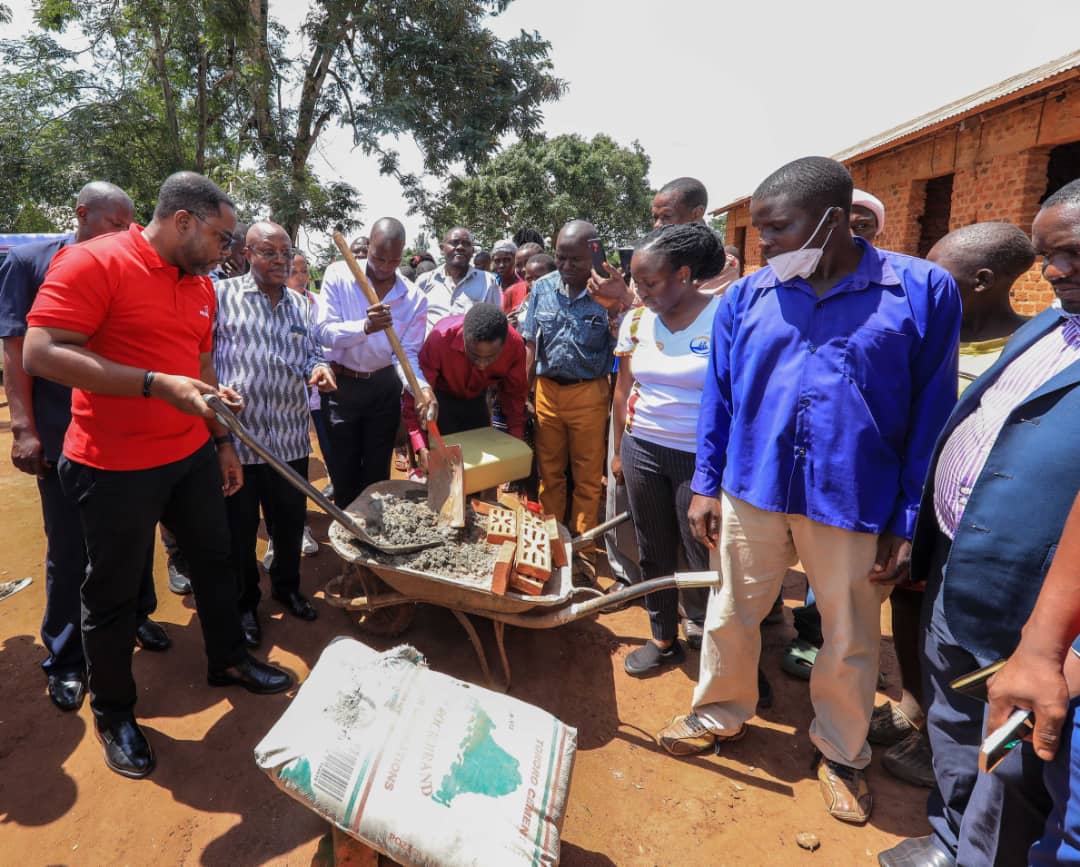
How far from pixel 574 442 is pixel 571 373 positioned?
490 millimetres

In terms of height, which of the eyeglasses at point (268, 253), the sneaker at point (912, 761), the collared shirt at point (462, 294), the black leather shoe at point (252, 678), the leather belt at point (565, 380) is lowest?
the sneaker at point (912, 761)

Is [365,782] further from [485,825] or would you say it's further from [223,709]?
[223,709]

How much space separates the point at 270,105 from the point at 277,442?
10.5 meters

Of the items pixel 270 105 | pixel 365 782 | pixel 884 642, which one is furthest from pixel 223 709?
pixel 270 105

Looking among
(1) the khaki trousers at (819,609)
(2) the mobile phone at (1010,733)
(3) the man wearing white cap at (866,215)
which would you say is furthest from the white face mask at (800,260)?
(2) the mobile phone at (1010,733)

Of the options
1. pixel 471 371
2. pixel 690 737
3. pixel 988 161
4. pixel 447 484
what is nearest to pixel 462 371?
pixel 471 371

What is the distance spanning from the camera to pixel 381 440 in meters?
3.83

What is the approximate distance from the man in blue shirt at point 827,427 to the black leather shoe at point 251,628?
93.7 inches

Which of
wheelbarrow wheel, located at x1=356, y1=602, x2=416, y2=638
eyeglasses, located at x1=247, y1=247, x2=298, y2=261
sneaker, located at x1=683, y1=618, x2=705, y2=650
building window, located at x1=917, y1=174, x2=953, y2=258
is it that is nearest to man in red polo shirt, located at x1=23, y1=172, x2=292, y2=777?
eyeglasses, located at x1=247, y1=247, x2=298, y2=261

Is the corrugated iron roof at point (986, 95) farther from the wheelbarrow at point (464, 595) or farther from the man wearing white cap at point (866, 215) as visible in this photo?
the wheelbarrow at point (464, 595)

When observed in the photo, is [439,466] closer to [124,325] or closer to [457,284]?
[124,325]

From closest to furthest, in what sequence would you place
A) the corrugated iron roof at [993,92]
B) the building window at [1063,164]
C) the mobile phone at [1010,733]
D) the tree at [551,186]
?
the mobile phone at [1010,733] < the corrugated iron roof at [993,92] < the building window at [1063,164] < the tree at [551,186]

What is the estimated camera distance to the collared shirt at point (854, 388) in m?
1.90

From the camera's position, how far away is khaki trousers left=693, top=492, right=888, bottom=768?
2.08m
